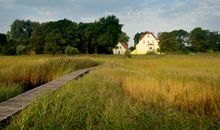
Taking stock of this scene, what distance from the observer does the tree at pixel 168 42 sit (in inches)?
2731

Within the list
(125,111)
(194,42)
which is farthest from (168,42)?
(125,111)

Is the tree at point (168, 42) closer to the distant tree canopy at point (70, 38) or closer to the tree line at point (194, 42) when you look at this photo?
the tree line at point (194, 42)

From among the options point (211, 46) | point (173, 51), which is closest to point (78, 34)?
point (173, 51)

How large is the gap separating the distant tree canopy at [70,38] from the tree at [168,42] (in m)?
9.98

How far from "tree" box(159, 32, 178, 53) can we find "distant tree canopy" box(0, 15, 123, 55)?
998 cm

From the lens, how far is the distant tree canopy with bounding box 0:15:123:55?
188 feet

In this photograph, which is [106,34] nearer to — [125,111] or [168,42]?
[168,42]

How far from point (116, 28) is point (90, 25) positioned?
5860 mm

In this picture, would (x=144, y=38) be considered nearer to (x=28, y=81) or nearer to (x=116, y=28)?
(x=116, y=28)

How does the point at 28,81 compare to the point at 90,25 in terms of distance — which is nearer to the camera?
the point at 28,81

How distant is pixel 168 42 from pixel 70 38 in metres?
23.0

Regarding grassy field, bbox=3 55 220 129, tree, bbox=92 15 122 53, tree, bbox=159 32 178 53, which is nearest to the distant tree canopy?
tree, bbox=92 15 122 53

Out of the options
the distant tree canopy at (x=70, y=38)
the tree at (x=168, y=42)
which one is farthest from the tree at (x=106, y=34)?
the tree at (x=168, y=42)

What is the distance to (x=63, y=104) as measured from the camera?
22.5ft
